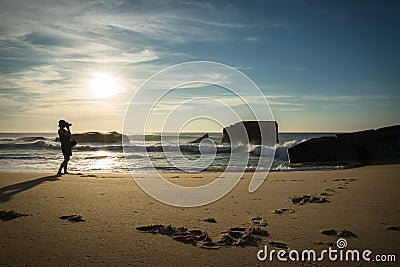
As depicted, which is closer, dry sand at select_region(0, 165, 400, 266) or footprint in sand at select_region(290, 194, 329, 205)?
dry sand at select_region(0, 165, 400, 266)

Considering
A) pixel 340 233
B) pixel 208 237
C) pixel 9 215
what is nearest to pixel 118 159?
pixel 9 215

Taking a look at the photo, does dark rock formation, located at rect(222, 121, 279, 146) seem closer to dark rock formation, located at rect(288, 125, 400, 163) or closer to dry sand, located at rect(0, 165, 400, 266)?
dark rock formation, located at rect(288, 125, 400, 163)

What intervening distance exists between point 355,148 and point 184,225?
11.9 meters

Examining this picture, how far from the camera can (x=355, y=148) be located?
13.7 m

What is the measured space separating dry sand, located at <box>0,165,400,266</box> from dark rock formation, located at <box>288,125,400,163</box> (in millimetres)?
7326

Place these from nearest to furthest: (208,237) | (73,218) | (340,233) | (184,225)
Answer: (208,237)
(340,233)
(184,225)
(73,218)

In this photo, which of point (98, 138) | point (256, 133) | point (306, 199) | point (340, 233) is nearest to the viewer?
point (340, 233)

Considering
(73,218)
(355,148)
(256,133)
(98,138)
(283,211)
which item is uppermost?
(98,138)

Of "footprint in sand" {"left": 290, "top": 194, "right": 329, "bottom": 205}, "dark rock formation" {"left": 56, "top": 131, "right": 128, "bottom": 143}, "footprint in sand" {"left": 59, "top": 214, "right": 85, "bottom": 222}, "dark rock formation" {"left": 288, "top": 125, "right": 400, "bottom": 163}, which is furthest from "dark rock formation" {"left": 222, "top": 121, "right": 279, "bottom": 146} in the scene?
"footprint in sand" {"left": 59, "top": 214, "right": 85, "bottom": 222}

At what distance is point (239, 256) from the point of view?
116 inches

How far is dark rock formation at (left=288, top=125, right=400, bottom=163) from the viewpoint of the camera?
1333cm

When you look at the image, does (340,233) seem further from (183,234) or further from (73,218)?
(73,218)

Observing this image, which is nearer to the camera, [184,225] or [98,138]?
[184,225]

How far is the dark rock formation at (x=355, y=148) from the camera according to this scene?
13328 millimetres
